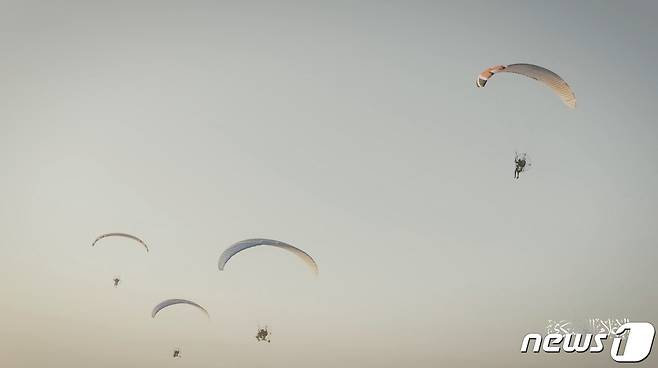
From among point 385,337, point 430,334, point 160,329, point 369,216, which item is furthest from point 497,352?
point 160,329

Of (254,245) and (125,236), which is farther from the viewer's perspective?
(125,236)

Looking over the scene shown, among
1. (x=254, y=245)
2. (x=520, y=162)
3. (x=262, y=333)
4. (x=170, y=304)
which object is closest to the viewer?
(x=520, y=162)

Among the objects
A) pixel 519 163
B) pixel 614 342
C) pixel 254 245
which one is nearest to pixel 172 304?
pixel 254 245

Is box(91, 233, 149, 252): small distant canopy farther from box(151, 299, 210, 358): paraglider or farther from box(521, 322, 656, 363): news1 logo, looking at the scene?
box(521, 322, 656, 363): news1 logo

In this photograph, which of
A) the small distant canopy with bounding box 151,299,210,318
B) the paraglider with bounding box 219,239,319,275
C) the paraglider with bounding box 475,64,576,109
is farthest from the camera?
the small distant canopy with bounding box 151,299,210,318

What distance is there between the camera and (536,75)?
48.5 feet

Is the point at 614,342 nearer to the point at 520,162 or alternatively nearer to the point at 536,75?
the point at 520,162

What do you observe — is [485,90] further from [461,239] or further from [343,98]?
[461,239]

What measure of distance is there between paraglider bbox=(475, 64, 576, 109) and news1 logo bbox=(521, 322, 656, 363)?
18.7 metres

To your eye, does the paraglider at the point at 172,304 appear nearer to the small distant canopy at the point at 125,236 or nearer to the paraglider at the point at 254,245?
the small distant canopy at the point at 125,236

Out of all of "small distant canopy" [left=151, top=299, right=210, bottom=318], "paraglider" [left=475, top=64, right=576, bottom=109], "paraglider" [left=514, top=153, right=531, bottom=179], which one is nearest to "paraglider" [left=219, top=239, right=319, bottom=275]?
"small distant canopy" [left=151, top=299, right=210, bottom=318]

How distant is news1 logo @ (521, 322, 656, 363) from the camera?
29734mm

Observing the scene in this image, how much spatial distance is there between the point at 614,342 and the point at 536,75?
79.9 ft

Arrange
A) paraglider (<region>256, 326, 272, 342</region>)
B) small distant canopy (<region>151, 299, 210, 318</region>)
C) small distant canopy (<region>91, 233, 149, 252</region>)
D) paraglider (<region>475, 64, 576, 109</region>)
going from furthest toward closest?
paraglider (<region>256, 326, 272, 342</region>) < small distant canopy (<region>151, 299, 210, 318</region>) < small distant canopy (<region>91, 233, 149, 252</region>) < paraglider (<region>475, 64, 576, 109</region>)
